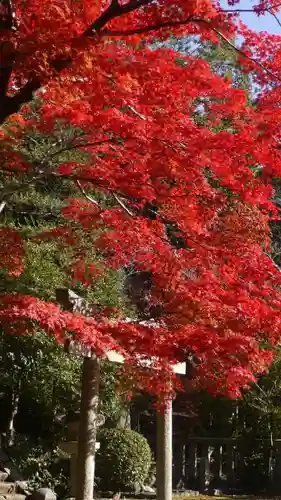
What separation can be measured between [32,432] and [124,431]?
190 centimetres

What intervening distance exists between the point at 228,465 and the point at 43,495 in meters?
5.24

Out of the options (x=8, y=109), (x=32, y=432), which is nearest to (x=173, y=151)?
(x=8, y=109)

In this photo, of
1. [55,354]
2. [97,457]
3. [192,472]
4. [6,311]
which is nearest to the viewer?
[6,311]

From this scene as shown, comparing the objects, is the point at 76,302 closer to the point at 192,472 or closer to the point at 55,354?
the point at 55,354

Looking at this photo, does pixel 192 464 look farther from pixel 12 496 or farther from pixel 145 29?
pixel 145 29

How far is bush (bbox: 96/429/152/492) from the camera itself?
1112 cm

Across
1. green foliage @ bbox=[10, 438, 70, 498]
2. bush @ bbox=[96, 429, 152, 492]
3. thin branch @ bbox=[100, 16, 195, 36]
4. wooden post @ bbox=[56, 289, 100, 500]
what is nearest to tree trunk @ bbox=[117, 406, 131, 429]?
bush @ bbox=[96, 429, 152, 492]

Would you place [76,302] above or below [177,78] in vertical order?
below

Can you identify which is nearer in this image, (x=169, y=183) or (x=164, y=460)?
(x=169, y=183)

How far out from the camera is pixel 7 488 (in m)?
9.89

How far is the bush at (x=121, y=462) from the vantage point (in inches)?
438

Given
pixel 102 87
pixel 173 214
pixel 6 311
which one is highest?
pixel 102 87

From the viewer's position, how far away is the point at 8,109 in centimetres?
577

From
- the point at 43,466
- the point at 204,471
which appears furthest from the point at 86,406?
the point at 204,471
